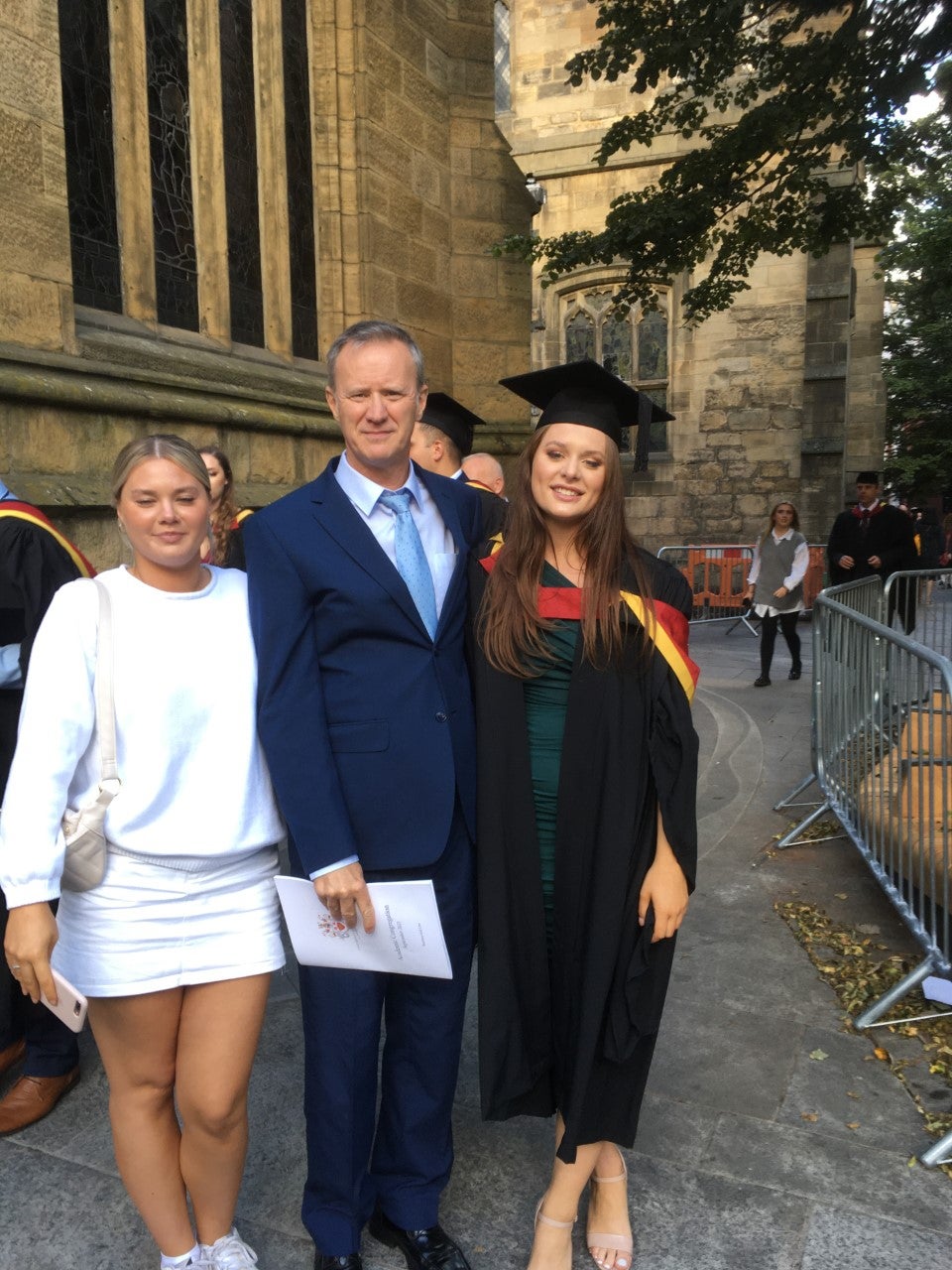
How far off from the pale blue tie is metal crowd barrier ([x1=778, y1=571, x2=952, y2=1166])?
6.41 feet

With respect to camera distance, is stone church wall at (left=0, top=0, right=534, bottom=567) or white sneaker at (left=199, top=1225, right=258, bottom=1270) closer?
white sneaker at (left=199, top=1225, right=258, bottom=1270)

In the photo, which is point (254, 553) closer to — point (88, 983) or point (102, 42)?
point (88, 983)

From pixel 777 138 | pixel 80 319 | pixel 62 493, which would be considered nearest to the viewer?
pixel 62 493

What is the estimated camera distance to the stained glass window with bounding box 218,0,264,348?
6.20 meters

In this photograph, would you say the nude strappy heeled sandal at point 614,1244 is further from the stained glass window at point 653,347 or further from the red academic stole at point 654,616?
the stained glass window at point 653,347

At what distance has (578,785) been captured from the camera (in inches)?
84.0

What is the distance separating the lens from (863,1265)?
222cm

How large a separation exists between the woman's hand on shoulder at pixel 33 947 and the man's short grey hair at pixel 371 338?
1.21m

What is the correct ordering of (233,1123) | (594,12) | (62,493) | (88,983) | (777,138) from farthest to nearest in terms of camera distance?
(594,12), (777,138), (62,493), (233,1123), (88,983)

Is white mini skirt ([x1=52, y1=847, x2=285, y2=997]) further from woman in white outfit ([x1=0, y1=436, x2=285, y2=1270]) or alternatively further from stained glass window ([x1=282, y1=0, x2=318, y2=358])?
stained glass window ([x1=282, y1=0, x2=318, y2=358])

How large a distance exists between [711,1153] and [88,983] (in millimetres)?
1730

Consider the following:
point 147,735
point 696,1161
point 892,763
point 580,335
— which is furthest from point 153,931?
point 580,335

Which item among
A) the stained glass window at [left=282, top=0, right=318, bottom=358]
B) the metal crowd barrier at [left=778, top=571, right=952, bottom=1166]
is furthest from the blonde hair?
the stained glass window at [left=282, top=0, right=318, bottom=358]

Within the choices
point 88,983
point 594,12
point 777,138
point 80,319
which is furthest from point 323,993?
point 594,12
